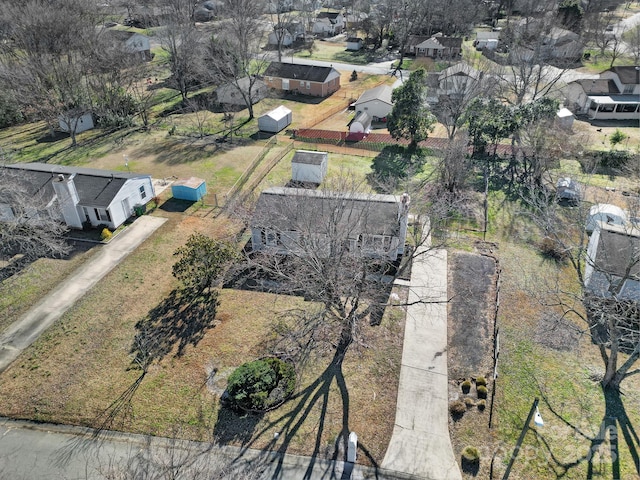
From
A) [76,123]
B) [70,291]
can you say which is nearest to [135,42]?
[76,123]

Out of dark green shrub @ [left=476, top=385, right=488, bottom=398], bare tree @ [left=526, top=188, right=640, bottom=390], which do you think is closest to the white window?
dark green shrub @ [left=476, top=385, right=488, bottom=398]

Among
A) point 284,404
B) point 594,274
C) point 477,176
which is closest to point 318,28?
point 477,176

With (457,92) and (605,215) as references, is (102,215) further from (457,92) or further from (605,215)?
(605,215)

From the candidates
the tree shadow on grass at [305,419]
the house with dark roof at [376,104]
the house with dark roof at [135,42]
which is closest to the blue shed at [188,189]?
the tree shadow on grass at [305,419]

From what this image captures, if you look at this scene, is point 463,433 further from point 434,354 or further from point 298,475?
point 298,475

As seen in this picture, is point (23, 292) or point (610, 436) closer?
point (610, 436)

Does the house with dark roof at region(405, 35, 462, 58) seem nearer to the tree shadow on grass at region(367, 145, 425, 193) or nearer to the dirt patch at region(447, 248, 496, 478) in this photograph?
the tree shadow on grass at region(367, 145, 425, 193)

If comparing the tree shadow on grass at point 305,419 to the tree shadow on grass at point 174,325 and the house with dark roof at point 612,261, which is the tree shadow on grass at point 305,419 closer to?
the tree shadow on grass at point 174,325
